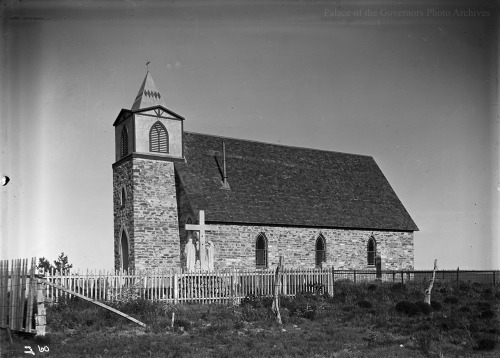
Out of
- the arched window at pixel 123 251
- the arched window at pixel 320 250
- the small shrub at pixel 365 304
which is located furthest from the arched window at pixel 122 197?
the small shrub at pixel 365 304

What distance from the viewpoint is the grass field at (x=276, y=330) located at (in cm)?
1460

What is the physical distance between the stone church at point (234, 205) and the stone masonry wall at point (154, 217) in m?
0.06

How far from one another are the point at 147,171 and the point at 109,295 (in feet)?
35.7

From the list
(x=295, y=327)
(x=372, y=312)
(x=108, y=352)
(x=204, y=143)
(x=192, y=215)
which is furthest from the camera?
(x=204, y=143)

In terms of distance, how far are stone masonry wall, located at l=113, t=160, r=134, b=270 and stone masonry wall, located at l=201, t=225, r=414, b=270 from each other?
4.34 metres

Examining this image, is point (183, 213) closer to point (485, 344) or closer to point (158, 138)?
point (158, 138)

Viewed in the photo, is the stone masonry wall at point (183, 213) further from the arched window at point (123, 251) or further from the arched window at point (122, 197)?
the arched window at point (123, 251)

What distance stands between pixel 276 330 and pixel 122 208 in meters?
17.2

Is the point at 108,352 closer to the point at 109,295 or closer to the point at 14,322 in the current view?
the point at 14,322

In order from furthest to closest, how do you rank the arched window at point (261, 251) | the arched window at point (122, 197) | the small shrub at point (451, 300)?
the arched window at point (261, 251) < the arched window at point (122, 197) < the small shrub at point (451, 300)

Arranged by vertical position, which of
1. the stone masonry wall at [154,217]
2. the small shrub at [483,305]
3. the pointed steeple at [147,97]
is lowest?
the small shrub at [483,305]

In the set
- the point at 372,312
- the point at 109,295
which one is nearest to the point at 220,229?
the point at 109,295

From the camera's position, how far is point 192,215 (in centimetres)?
3147

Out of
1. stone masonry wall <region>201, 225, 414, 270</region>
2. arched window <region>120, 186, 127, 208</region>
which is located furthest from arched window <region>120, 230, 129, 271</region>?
stone masonry wall <region>201, 225, 414, 270</region>
